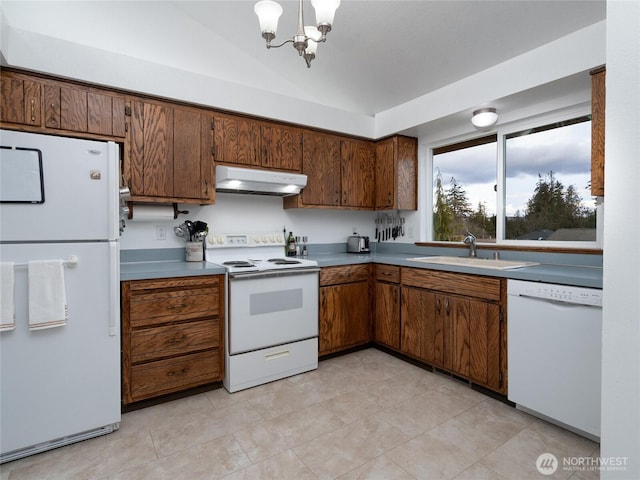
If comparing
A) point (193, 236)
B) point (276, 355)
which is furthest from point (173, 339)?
point (193, 236)

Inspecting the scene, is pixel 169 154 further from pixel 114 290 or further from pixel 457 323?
pixel 457 323

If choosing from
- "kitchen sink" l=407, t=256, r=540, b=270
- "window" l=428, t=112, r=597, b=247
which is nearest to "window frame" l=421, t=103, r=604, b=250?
"window" l=428, t=112, r=597, b=247

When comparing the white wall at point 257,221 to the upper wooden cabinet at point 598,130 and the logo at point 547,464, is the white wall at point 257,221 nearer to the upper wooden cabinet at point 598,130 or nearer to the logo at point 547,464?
the upper wooden cabinet at point 598,130

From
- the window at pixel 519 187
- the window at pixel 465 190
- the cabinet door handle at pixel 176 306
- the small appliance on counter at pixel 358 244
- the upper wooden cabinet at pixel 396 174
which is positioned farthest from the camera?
the small appliance on counter at pixel 358 244

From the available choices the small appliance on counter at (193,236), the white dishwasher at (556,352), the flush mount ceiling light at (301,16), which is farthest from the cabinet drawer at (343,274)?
the flush mount ceiling light at (301,16)

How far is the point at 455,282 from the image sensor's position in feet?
8.34

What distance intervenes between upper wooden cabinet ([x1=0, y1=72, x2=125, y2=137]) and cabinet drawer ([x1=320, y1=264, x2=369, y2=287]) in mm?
1899

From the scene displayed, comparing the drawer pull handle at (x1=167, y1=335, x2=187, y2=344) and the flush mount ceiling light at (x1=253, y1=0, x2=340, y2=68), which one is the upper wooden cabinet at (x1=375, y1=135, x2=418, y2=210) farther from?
the drawer pull handle at (x1=167, y1=335, x2=187, y2=344)

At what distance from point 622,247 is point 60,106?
2931mm

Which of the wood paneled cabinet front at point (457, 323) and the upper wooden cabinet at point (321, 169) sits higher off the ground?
the upper wooden cabinet at point (321, 169)

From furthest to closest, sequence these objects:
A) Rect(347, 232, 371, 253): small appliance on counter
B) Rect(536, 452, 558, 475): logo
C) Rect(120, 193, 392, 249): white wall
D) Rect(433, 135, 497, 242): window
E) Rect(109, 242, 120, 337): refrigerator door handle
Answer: Rect(347, 232, 371, 253): small appliance on counter → Rect(433, 135, 497, 242): window → Rect(120, 193, 392, 249): white wall → Rect(109, 242, 120, 337): refrigerator door handle → Rect(536, 452, 558, 475): logo

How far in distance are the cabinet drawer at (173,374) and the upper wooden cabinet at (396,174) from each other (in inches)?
88.5

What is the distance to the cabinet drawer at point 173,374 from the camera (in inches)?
85.4

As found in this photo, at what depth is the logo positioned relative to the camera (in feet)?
5.37
